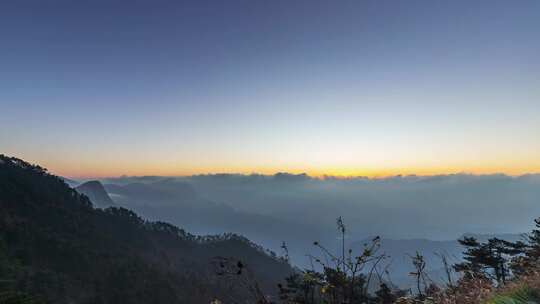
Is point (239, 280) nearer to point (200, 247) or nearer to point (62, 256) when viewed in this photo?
point (62, 256)

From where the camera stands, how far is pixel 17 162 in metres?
128

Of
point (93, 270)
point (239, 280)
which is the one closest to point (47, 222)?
point (93, 270)

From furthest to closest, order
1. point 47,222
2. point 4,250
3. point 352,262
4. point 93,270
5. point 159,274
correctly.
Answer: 1. point 47,222
2. point 159,274
3. point 93,270
4. point 4,250
5. point 352,262

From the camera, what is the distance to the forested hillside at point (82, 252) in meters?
71.3

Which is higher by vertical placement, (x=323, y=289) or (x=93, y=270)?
(x=323, y=289)

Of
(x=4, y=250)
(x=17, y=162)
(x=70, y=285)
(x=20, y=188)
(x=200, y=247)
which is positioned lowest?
(x=200, y=247)

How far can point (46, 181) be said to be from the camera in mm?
127875

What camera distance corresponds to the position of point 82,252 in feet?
283

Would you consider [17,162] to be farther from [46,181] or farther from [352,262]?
[352,262]

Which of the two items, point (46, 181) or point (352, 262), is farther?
point (46, 181)

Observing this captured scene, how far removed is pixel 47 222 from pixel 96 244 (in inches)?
581

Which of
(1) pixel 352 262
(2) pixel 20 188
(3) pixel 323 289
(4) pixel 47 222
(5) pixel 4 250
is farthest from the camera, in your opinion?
(2) pixel 20 188

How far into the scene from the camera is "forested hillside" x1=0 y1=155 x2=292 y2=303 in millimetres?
71312

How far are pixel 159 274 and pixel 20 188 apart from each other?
55957 mm
